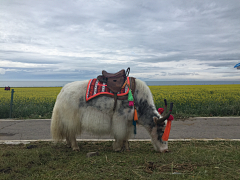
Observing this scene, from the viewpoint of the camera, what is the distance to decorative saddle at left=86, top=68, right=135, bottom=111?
463cm

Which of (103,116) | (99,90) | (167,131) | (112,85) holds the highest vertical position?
(112,85)

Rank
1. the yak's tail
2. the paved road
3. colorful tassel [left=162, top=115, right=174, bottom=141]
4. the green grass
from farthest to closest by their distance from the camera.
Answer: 1. the paved road
2. the yak's tail
3. colorful tassel [left=162, top=115, right=174, bottom=141]
4. the green grass

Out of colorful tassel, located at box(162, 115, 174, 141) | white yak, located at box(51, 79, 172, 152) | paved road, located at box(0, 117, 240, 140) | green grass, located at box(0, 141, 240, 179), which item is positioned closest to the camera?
green grass, located at box(0, 141, 240, 179)

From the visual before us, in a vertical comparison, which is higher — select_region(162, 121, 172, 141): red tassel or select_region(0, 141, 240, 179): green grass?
select_region(162, 121, 172, 141): red tassel

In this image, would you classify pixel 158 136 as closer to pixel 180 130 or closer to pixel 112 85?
pixel 112 85

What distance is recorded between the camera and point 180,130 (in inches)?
277

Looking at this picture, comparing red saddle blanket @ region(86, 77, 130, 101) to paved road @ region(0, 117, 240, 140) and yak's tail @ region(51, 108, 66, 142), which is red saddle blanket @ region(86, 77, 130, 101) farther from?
paved road @ region(0, 117, 240, 140)

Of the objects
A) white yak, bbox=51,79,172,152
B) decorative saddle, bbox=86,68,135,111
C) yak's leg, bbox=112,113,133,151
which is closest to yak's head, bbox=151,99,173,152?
white yak, bbox=51,79,172,152

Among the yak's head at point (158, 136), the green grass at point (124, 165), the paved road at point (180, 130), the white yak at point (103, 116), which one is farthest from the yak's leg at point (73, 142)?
the yak's head at point (158, 136)

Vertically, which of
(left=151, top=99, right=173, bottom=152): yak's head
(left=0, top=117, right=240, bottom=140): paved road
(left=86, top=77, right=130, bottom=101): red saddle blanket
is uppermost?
(left=86, top=77, right=130, bottom=101): red saddle blanket

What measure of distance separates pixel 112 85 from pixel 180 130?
142 inches

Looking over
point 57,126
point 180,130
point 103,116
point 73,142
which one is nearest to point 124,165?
point 103,116

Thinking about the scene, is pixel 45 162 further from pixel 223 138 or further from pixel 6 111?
pixel 6 111

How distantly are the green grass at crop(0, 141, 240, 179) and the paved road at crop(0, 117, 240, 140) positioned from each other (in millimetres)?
1553
